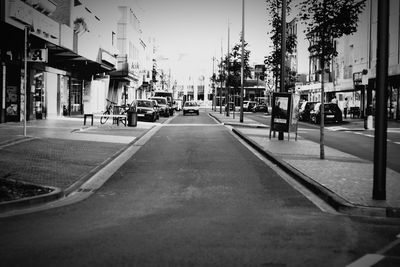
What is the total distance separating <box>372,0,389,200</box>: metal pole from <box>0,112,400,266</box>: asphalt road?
40.7 inches

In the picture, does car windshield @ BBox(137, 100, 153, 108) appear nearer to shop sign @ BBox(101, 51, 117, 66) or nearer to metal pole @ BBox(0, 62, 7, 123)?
shop sign @ BBox(101, 51, 117, 66)

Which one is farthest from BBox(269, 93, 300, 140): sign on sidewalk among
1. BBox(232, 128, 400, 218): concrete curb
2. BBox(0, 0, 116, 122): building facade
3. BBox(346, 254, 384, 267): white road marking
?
BBox(346, 254, 384, 267): white road marking

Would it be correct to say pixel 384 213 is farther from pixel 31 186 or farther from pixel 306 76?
pixel 306 76

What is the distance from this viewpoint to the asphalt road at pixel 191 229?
5054mm

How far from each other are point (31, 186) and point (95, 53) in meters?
27.8

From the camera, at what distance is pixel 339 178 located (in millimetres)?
10117

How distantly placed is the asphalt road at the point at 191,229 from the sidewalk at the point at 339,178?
34 cm

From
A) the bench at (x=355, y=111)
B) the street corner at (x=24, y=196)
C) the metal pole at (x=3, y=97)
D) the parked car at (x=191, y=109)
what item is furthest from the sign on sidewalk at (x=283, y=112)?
the parked car at (x=191, y=109)

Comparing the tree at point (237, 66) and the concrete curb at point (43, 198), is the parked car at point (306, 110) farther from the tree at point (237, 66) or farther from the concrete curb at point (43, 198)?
the concrete curb at point (43, 198)

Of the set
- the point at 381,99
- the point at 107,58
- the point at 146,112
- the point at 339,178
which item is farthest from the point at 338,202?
the point at 107,58

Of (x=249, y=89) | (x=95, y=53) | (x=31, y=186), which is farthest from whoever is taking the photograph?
(x=249, y=89)

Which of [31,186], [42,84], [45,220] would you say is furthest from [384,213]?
[42,84]

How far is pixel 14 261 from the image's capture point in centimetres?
491

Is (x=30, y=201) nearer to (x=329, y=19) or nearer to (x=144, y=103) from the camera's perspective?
(x=329, y=19)
